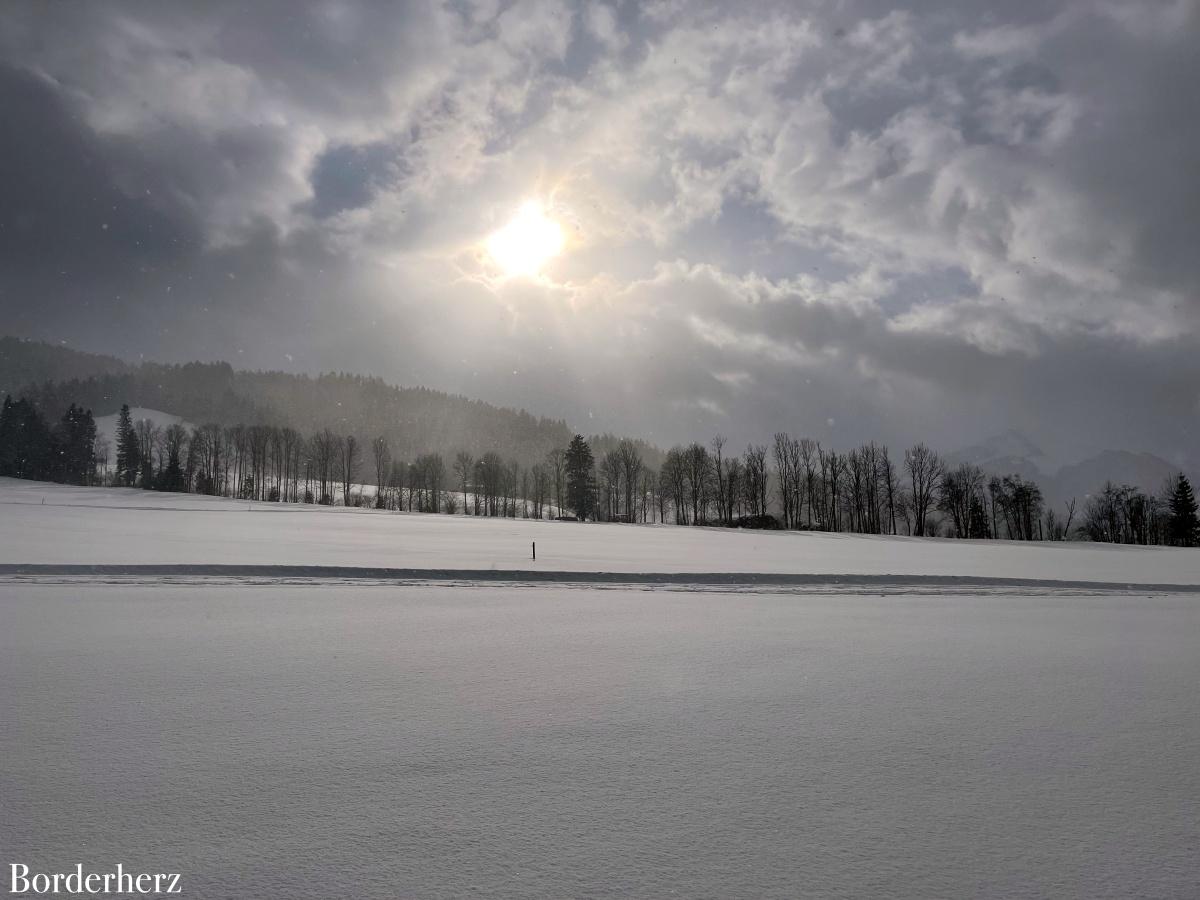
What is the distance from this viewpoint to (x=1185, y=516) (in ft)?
257

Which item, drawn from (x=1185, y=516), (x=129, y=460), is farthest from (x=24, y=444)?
(x=1185, y=516)

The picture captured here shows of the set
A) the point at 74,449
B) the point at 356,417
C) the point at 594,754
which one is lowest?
the point at 594,754

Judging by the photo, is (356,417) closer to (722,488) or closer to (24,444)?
(24,444)

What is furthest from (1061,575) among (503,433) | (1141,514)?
(503,433)

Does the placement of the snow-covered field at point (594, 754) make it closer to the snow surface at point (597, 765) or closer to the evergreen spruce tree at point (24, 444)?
the snow surface at point (597, 765)

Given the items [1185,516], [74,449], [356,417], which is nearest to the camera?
[1185,516]

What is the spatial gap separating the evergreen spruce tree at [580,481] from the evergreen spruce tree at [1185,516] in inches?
3036

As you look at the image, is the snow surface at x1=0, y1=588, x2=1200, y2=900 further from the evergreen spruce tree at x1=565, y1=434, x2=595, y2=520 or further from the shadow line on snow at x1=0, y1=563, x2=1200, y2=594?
the evergreen spruce tree at x1=565, y1=434, x2=595, y2=520

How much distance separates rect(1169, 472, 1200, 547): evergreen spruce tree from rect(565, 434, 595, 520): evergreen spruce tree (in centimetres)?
7711

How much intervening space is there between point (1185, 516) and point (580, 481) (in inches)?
3122

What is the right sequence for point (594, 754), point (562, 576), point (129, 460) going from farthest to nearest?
point (129, 460) < point (562, 576) < point (594, 754)

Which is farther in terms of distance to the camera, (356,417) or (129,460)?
(356,417)

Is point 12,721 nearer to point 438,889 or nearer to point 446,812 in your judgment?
point 446,812

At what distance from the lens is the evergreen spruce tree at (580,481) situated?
8025 centimetres
